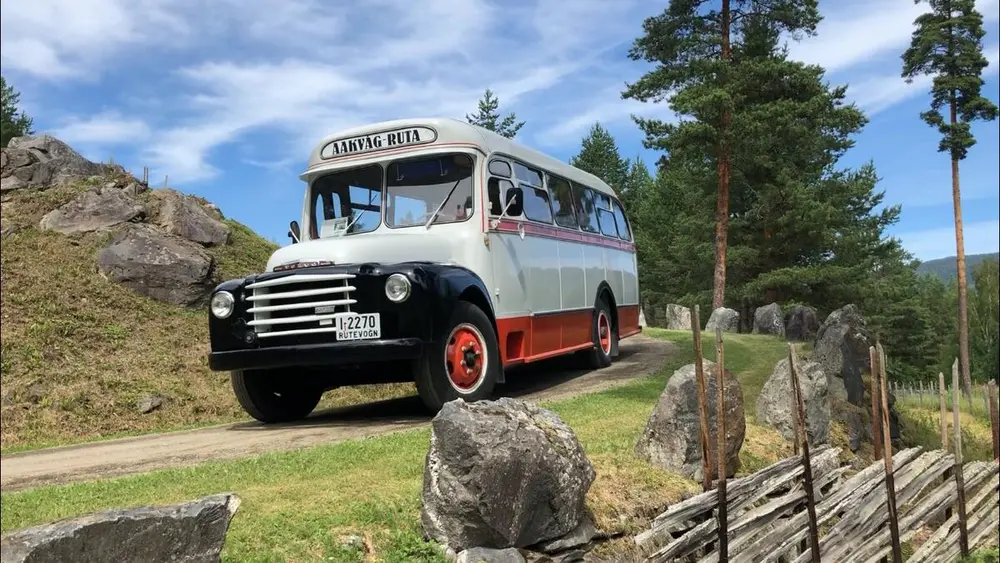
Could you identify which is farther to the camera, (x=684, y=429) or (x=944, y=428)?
(x=944, y=428)

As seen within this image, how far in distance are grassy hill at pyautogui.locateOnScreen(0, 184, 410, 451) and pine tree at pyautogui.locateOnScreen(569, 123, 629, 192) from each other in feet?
140

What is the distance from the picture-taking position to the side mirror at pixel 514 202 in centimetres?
985

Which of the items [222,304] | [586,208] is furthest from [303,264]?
[586,208]

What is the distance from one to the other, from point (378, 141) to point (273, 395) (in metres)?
3.29

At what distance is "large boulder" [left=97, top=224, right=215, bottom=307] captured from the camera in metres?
17.6

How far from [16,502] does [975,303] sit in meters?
67.7

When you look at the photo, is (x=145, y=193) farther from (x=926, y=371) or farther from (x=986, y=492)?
(x=926, y=371)

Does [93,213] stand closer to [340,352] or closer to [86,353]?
[86,353]

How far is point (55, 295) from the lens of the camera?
15.9 metres

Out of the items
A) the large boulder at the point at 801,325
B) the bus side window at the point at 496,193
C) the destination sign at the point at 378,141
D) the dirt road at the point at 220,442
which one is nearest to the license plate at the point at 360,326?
the dirt road at the point at 220,442

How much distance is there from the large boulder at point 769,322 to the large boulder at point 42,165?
63.2 feet

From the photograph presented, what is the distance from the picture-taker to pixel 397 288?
25.9ft

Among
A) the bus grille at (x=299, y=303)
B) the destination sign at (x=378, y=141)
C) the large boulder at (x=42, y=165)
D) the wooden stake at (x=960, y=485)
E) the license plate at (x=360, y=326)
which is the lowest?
the wooden stake at (x=960, y=485)

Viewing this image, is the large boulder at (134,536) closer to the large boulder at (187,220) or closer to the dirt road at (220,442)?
the dirt road at (220,442)
